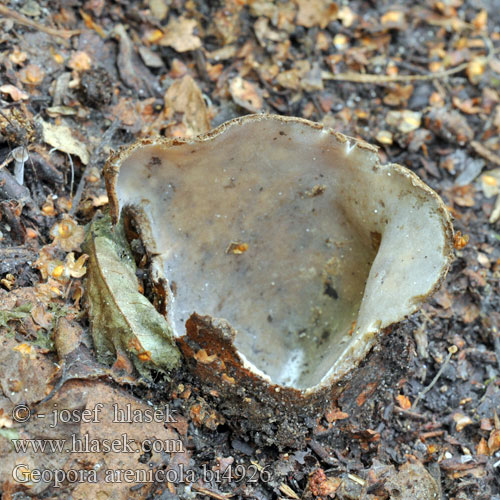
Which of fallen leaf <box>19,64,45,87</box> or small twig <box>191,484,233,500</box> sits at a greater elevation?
fallen leaf <box>19,64,45,87</box>

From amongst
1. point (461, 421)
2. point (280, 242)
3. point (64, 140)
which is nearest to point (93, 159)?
point (64, 140)

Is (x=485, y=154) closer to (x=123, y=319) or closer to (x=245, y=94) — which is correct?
(x=245, y=94)

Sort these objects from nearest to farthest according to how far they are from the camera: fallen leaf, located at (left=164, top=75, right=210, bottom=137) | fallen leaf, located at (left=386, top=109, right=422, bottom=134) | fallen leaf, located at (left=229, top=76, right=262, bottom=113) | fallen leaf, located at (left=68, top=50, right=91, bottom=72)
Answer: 1. fallen leaf, located at (left=68, top=50, right=91, bottom=72)
2. fallen leaf, located at (left=164, top=75, right=210, bottom=137)
3. fallen leaf, located at (left=229, top=76, right=262, bottom=113)
4. fallen leaf, located at (left=386, top=109, right=422, bottom=134)

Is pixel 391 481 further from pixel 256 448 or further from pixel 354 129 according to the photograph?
pixel 354 129

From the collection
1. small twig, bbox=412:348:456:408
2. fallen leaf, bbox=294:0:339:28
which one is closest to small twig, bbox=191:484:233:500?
small twig, bbox=412:348:456:408

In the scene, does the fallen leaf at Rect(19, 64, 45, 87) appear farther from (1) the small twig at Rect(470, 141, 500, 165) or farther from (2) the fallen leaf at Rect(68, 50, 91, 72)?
(1) the small twig at Rect(470, 141, 500, 165)

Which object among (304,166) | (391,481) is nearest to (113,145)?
(304,166)

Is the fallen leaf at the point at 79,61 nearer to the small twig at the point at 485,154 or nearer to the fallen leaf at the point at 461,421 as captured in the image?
the small twig at the point at 485,154
